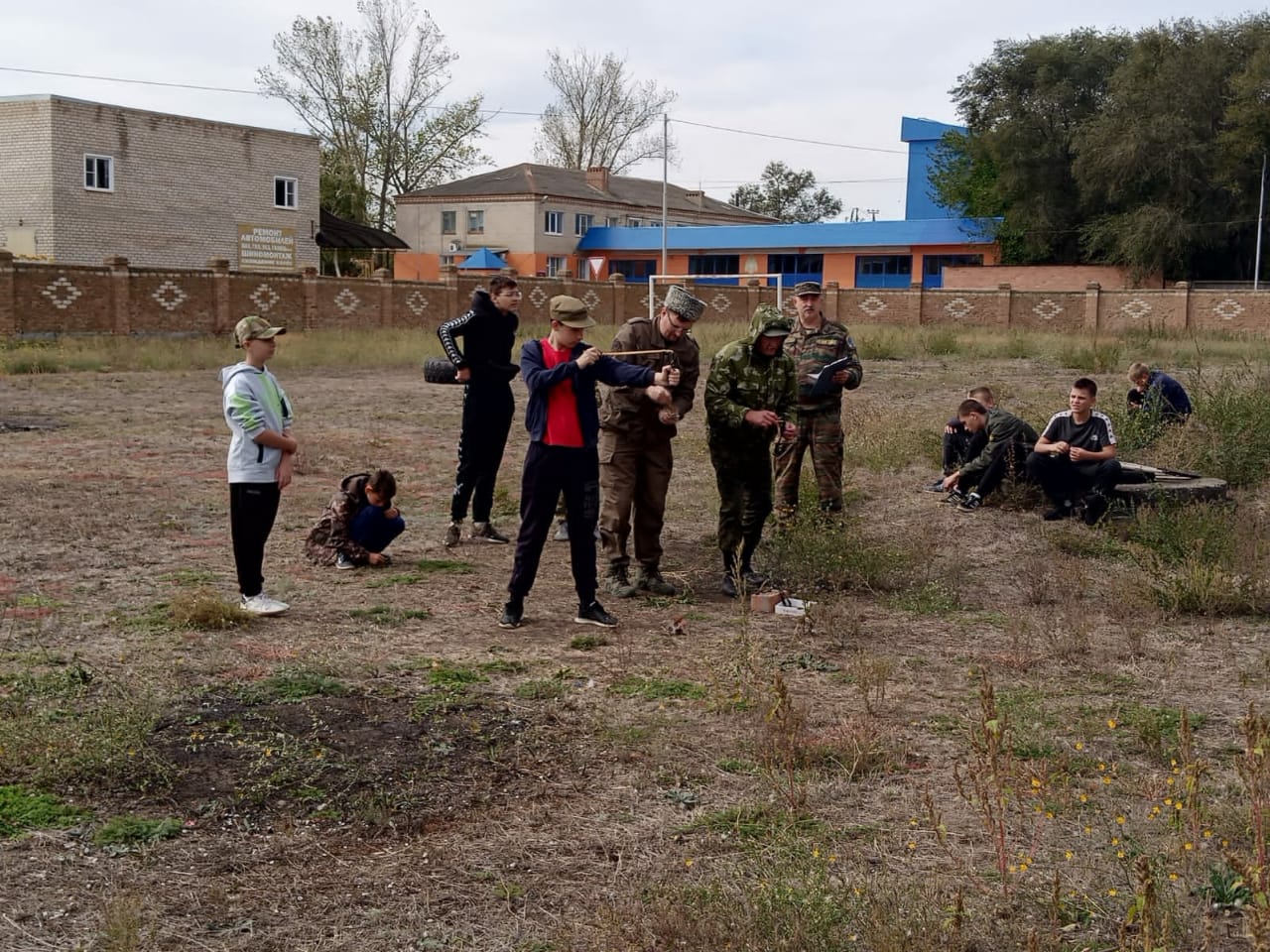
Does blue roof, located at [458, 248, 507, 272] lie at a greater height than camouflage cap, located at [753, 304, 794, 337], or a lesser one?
greater

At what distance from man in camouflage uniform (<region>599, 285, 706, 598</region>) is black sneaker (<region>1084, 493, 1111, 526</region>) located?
3.67 m

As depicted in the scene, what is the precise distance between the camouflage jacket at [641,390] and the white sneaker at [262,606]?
2.21 m

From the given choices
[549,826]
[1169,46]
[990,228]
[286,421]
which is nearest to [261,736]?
[549,826]

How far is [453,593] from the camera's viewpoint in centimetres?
824

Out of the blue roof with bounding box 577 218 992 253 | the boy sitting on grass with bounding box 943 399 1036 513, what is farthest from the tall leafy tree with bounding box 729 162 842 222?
the boy sitting on grass with bounding box 943 399 1036 513

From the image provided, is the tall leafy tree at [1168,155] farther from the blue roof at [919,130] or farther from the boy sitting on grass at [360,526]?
the boy sitting on grass at [360,526]

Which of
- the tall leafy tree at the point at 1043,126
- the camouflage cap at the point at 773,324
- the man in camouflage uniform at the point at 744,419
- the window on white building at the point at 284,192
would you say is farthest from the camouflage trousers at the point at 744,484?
the tall leafy tree at the point at 1043,126

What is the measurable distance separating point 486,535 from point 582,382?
2.90m

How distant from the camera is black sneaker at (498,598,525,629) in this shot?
738cm

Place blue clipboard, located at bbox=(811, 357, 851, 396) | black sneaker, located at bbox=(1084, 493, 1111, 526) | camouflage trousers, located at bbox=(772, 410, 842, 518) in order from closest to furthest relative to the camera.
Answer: blue clipboard, located at bbox=(811, 357, 851, 396) → camouflage trousers, located at bbox=(772, 410, 842, 518) → black sneaker, located at bbox=(1084, 493, 1111, 526)

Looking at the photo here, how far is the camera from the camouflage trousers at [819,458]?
963 centimetres

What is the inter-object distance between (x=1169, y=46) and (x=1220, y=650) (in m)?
48.8

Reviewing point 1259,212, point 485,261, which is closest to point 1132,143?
point 1259,212

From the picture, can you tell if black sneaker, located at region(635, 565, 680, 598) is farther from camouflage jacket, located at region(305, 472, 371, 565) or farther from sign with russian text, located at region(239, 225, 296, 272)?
sign with russian text, located at region(239, 225, 296, 272)
